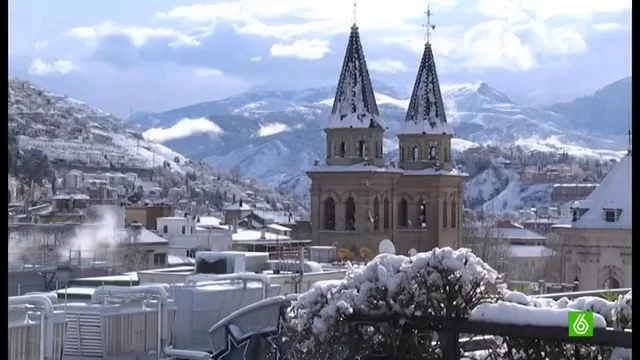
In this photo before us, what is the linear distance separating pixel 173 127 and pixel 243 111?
17.4 m

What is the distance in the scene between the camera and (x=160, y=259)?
23141 millimetres

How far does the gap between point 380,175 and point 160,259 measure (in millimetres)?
5447

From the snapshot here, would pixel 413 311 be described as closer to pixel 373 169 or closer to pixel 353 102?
pixel 373 169

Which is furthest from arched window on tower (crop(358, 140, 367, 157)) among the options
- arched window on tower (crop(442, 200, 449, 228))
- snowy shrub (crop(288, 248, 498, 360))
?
snowy shrub (crop(288, 248, 498, 360))

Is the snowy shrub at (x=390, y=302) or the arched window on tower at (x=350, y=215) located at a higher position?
the arched window on tower at (x=350, y=215)

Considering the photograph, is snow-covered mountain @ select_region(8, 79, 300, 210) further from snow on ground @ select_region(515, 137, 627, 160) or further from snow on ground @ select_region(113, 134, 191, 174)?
snow on ground @ select_region(515, 137, 627, 160)

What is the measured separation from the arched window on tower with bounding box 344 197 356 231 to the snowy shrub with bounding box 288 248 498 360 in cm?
2036

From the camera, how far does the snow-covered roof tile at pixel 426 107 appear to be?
26547 mm

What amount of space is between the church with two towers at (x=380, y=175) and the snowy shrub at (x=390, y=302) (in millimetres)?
19483

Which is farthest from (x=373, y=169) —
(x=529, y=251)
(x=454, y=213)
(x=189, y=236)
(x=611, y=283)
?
(x=611, y=283)

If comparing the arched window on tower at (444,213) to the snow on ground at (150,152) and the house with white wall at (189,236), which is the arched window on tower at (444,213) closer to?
the house with white wall at (189,236)

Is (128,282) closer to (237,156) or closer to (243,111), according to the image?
(237,156)

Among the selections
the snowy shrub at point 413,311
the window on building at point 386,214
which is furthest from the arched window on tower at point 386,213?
the snowy shrub at point 413,311

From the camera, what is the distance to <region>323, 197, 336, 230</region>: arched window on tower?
25.6m
